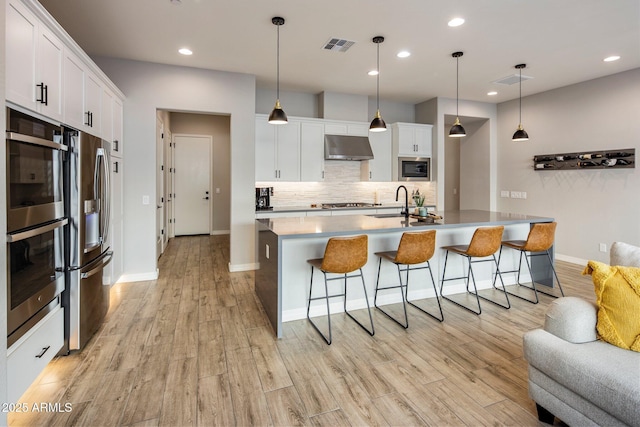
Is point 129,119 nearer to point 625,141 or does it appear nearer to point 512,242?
point 512,242

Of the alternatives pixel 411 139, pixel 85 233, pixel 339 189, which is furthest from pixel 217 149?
pixel 85 233

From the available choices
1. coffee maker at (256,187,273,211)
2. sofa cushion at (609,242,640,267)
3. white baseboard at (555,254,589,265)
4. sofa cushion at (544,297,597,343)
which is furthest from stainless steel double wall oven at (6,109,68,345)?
white baseboard at (555,254,589,265)

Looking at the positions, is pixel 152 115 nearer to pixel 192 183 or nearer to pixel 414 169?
pixel 192 183

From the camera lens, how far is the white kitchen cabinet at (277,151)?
5.41 meters

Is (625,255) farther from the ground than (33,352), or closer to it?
farther from the ground

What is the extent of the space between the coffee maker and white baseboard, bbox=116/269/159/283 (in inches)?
70.0

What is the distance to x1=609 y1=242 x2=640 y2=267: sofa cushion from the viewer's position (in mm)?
1964

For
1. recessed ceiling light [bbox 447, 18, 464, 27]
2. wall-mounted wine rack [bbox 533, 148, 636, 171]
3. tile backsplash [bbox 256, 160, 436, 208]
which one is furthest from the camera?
tile backsplash [bbox 256, 160, 436, 208]

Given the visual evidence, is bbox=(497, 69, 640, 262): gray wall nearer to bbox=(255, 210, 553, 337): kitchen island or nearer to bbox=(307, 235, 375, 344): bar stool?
bbox=(255, 210, 553, 337): kitchen island

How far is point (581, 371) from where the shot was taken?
1.61 meters

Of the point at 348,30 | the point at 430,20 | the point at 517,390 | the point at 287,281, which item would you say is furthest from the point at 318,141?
the point at 517,390

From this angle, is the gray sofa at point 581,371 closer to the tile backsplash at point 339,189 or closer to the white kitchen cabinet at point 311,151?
the white kitchen cabinet at point 311,151

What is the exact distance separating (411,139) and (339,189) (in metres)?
1.65

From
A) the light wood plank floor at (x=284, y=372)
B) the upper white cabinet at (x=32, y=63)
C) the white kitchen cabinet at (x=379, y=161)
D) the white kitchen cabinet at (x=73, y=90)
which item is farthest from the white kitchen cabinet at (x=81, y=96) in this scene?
the white kitchen cabinet at (x=379, y=161)
